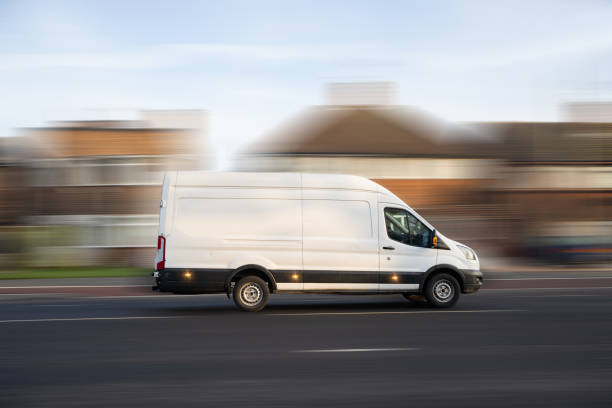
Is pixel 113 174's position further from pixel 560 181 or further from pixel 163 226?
pixel 560 181

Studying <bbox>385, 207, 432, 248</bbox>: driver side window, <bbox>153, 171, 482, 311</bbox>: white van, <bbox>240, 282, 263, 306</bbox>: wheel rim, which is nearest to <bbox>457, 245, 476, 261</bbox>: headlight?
<bbox>153, 171, 482, 311</bbox>: white van

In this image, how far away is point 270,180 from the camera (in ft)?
36.9

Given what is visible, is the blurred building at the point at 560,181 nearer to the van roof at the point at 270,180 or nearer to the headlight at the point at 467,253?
the headlight at the point at 467,253

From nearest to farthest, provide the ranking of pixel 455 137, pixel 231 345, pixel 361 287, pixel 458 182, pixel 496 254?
pixel 231 345 → pixel 361 287 → pixel 496 254 → pixel 458 182 → pixel 455 137

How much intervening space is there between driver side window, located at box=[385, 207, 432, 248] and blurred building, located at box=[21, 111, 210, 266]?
19.5 metres

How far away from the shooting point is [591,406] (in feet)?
17.0

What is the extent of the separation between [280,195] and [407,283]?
2.73 m

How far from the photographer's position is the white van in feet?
35.4

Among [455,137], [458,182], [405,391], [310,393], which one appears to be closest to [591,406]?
[405,391]

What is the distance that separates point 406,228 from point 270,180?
102 inches

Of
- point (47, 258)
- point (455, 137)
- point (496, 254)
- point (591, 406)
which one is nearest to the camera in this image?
point (591, 406)

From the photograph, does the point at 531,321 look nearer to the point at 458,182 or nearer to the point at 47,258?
the point at 47,258

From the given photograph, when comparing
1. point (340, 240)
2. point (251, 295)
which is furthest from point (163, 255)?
point (340, 240)

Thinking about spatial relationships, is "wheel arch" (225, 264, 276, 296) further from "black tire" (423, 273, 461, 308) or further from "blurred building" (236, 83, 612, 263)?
"blurred building" (236, 83, 612, 263)
